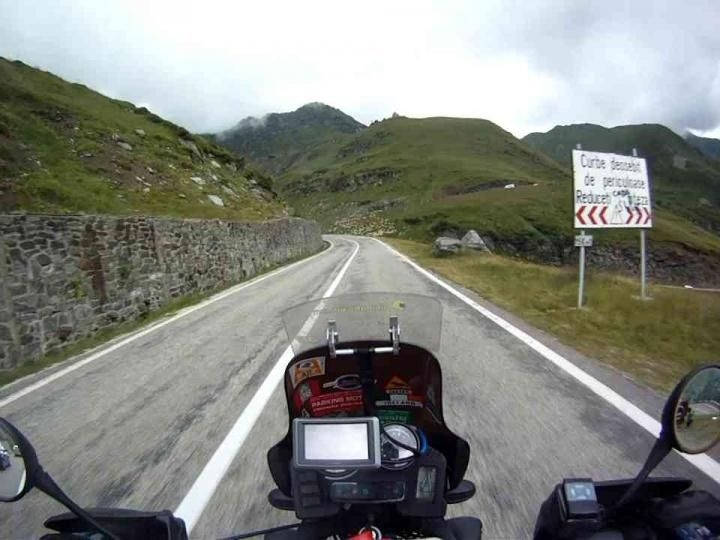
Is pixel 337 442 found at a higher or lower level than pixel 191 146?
lower

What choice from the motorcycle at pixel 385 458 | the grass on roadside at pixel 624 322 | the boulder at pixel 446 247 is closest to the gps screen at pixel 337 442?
the motorcycle at pixel 385 458

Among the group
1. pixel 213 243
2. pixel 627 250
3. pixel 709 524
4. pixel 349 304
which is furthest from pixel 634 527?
pixel 627 250

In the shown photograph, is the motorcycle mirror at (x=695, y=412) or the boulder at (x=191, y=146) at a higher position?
the boulder at (x=191, y=146)

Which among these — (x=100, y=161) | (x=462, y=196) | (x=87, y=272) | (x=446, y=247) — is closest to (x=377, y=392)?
(x=87, y=272)

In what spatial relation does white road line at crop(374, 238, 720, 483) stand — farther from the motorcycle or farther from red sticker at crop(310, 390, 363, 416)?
red sticker at crop(310, 390, 363, 416)

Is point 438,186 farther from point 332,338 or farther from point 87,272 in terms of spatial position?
point 332,338

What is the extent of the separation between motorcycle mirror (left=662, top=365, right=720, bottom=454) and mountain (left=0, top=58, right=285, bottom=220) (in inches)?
685

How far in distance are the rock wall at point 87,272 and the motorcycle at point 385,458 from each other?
6685 mm

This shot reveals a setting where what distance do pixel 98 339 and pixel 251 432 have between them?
639cm

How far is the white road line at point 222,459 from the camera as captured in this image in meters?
3.15

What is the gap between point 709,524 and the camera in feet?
6.04

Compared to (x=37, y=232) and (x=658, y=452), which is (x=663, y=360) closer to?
(x=658, y=452)

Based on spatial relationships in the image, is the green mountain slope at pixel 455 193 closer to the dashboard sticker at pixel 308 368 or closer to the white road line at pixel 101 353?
the white road line at pixel 101 353

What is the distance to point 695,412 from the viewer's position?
6.10 ft
